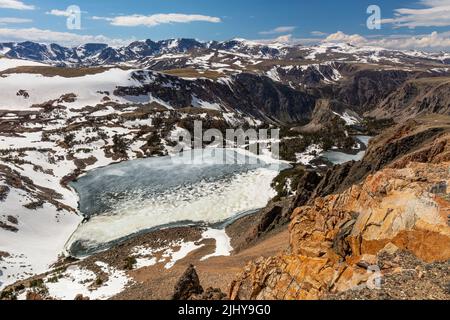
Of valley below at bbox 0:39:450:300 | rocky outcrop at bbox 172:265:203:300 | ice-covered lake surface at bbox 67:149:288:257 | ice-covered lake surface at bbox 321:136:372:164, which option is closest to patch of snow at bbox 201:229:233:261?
valley below at bbox 0:39:450:300

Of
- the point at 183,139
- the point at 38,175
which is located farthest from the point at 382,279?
the point at 183,139

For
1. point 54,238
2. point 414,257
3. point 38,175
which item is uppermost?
point 414,257

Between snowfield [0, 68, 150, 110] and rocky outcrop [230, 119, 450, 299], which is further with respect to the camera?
snowfield [0, 68, 150, 110]

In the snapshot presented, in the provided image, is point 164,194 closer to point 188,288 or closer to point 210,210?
point 210,210

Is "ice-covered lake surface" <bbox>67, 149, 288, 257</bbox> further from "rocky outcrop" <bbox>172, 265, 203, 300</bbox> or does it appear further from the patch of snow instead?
"rocky outcrop" <bbox>172, 265, 203, 300</bbox>

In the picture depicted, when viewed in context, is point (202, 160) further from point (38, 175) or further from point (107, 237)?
point (107, 237)
